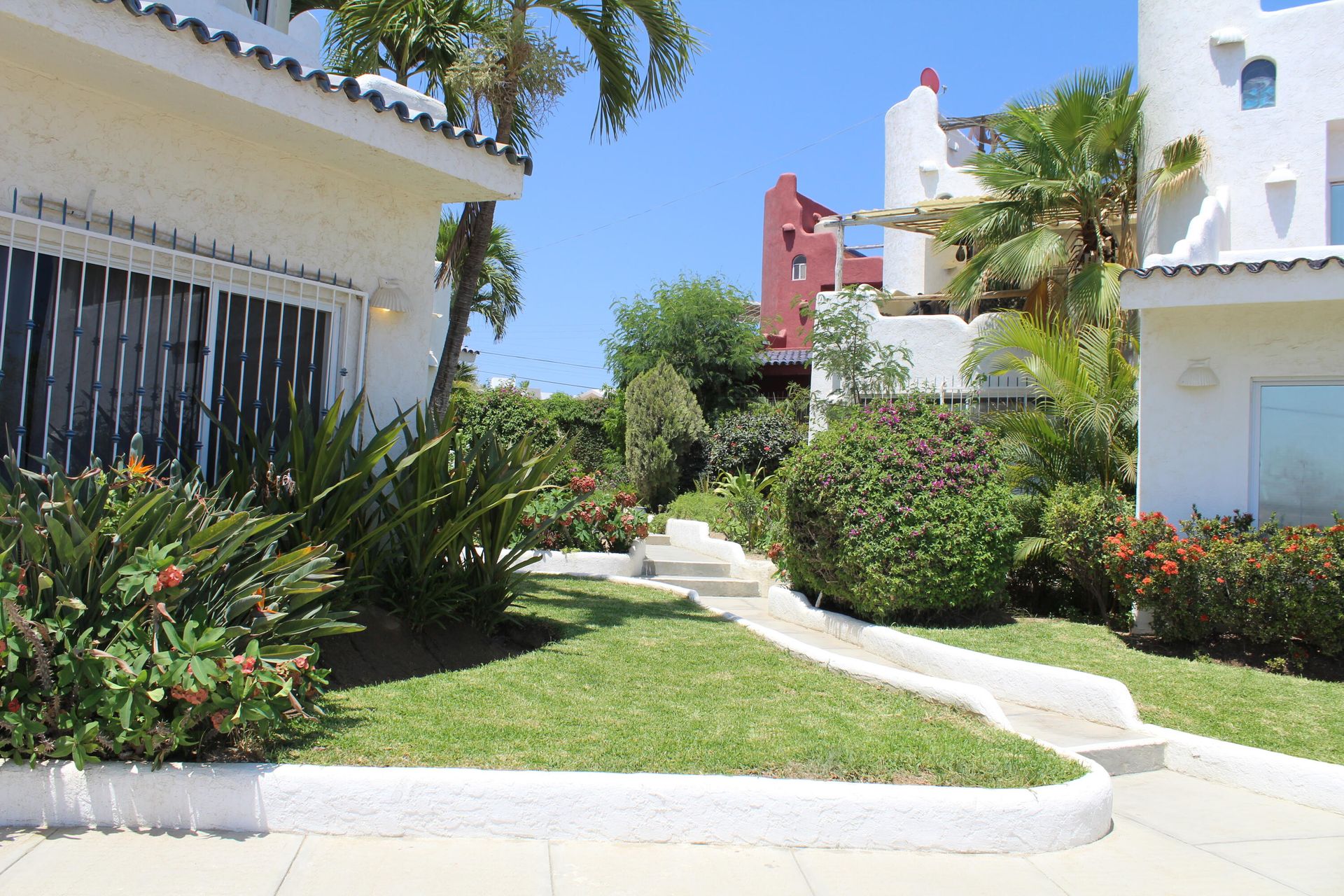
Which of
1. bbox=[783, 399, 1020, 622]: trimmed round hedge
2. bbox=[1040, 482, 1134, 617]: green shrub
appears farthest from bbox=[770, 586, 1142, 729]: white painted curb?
bbox=[1040, 482, 1134, 617]: green shrub

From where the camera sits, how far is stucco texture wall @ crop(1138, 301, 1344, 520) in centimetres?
905

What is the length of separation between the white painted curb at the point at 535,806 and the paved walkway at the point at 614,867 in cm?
6

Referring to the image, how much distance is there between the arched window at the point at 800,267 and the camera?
33094 mm

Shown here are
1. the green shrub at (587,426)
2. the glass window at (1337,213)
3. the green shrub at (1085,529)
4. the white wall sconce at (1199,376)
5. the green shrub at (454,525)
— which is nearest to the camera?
the green shrub at (454,525)

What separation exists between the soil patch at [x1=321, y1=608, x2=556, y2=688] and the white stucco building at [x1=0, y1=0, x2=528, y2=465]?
1590 millimetres

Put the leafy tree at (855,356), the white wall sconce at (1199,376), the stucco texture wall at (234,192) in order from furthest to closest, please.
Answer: the leafy tree at (855,356) < the white wall sconce at (1199,376) < the stucco texture wall at (234,192)

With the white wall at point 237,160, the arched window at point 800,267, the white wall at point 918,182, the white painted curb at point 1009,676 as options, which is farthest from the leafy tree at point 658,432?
the arched window at point 800,267

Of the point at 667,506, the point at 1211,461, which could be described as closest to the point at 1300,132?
the point at 1211,461

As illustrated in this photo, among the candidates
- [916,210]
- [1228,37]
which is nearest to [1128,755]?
[1228,37]

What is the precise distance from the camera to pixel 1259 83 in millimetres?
12852

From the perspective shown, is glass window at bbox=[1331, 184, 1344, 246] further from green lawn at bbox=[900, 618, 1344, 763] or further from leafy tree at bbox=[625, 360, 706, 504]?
leafy tree at bbox=[625, 360, 706, 504]

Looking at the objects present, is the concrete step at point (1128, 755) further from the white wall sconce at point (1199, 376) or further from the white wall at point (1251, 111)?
the white wall at point (1251, 111)

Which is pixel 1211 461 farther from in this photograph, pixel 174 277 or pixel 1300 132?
pixel 174 277

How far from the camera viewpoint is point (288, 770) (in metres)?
4.16
